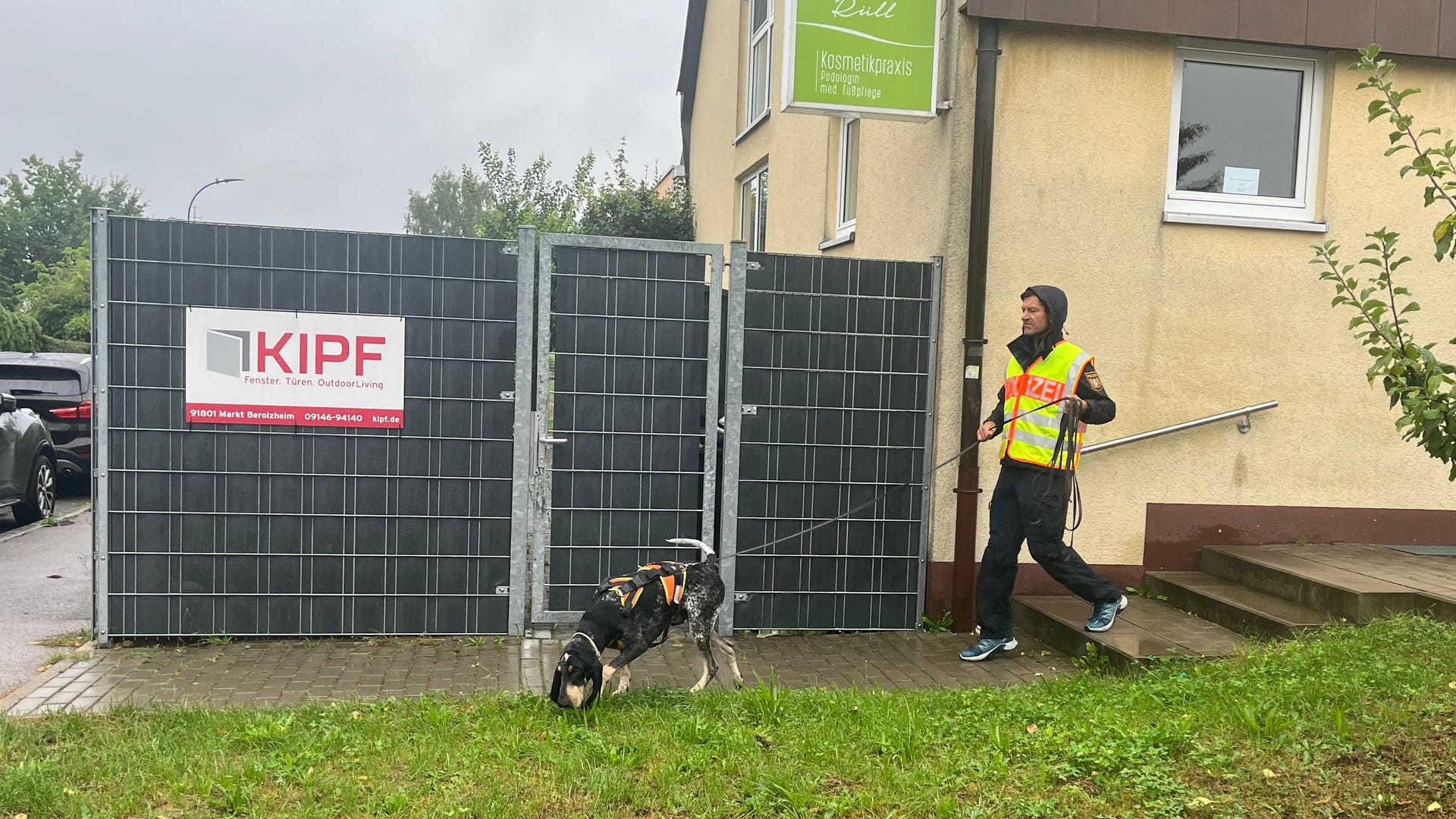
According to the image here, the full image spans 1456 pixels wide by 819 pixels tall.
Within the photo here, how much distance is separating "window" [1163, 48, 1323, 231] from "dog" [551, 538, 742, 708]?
455cm

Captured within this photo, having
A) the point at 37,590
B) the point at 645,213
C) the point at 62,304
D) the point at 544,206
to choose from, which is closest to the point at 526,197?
the point at 544,206

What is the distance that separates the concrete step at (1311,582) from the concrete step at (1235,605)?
6cm

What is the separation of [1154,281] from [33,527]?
10.6 meters

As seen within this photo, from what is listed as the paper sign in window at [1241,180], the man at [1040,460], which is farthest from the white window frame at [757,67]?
the man at [1040,460]

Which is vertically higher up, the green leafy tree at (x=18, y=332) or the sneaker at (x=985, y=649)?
the green leafy tree at (x=18, y=332)

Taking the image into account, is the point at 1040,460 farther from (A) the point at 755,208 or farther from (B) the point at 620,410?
(A) the point at 755,208

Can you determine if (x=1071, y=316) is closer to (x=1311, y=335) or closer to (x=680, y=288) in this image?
(x=1311, y=335)

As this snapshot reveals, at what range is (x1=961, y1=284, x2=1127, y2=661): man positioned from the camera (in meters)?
6.32

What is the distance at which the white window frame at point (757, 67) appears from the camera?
514 inches

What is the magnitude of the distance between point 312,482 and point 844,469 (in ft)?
10.9

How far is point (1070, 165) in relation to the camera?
7352 millimetres

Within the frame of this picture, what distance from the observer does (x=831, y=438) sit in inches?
284

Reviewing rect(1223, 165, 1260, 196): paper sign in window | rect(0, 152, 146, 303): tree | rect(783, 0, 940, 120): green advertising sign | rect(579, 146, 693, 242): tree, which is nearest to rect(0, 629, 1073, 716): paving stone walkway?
rect(783, 0, 940, 120): green advertising sign

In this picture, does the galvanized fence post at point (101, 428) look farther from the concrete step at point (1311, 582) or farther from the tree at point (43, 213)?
the tree at point (43, 213)
